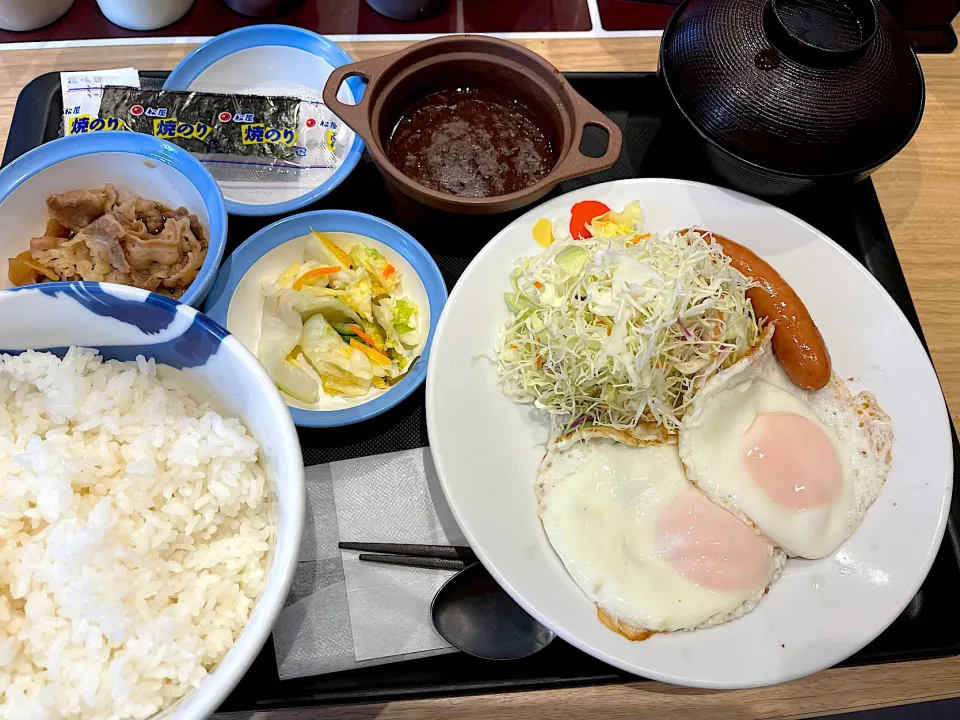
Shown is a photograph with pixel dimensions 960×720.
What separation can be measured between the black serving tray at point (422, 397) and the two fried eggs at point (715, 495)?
0.24 metres

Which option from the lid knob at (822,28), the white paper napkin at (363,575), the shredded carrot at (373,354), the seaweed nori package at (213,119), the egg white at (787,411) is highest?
the lid knob at (822,28)

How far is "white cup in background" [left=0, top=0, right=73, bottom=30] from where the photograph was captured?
210cm

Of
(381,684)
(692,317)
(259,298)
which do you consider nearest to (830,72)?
(692,317)

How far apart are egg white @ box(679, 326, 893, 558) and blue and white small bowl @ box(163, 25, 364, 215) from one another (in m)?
1.23

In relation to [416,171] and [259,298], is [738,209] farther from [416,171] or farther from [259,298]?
[259,298]

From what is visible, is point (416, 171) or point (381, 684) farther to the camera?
point (416, 171)

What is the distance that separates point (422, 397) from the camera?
169cm

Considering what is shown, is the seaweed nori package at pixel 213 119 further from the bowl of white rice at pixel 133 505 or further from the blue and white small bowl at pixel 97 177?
the bowl of white rice at pixel 133 505

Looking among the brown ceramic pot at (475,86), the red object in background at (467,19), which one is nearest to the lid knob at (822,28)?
the brown ceramic pot at (475,86)

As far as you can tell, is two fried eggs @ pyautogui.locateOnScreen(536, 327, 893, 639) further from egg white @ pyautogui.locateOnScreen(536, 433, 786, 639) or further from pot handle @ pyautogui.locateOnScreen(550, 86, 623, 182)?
pot handle @ pyautogui.locateOnScreen(550, 86, 623, 182)

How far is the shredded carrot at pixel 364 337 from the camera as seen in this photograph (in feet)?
5.44

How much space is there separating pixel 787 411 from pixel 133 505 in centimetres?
150

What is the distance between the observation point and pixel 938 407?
1521 millimetres

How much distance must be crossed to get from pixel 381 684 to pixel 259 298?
3.43ft
